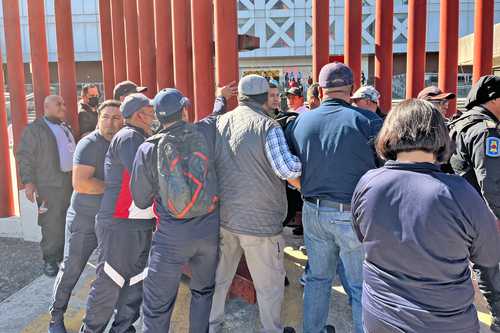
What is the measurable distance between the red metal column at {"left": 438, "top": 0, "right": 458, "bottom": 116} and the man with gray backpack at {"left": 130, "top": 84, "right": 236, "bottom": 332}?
114 inches

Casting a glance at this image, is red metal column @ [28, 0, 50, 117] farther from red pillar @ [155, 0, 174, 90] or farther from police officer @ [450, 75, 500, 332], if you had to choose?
police officer @ [450, 75, 500, 332]

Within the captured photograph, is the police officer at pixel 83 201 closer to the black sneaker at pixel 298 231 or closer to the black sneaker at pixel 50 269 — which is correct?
the black sneaker at pixel 50 269

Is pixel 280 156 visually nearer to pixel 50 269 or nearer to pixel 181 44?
pixel 181 44

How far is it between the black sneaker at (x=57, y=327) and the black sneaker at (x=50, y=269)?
133 centimetres

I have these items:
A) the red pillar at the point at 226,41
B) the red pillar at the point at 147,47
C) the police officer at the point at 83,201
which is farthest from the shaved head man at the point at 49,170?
the red pillar at the point at 226,41

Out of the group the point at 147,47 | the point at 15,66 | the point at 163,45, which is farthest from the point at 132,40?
the point at 15,66

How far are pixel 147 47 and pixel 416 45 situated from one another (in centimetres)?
299

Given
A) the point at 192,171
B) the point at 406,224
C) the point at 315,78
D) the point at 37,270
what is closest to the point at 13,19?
the point at 37,270

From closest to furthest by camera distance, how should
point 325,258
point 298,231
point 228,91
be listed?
1. point 325,258
2. point 228,91
3. point 298,231

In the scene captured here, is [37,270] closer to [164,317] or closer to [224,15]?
[164,317]

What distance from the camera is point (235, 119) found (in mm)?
2723

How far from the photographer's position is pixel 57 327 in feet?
9.96

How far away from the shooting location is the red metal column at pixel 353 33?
4270mm

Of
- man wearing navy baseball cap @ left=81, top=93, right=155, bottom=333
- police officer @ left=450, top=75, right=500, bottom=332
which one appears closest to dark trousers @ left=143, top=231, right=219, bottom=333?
man wearing navy baseball cap @ left=81, top=93, right=155, bottom=333
